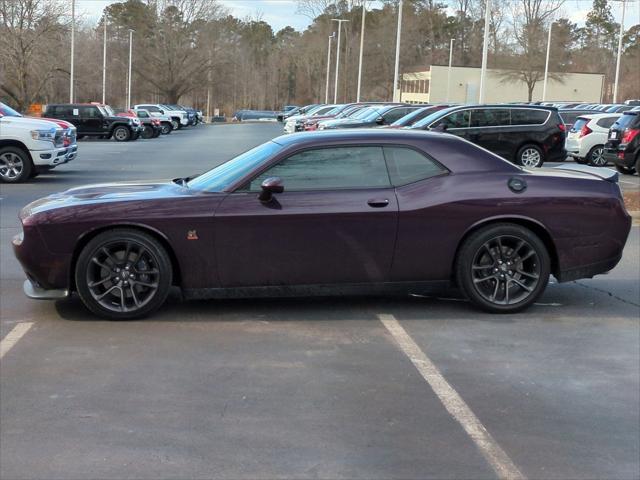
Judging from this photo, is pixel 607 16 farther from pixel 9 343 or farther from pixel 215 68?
pixel 9 343

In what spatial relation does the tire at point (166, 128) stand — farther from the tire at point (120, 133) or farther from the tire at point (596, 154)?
the tire at point (596, 154)

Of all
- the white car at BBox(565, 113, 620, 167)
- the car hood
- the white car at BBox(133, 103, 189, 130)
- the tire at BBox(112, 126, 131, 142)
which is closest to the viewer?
the car hood

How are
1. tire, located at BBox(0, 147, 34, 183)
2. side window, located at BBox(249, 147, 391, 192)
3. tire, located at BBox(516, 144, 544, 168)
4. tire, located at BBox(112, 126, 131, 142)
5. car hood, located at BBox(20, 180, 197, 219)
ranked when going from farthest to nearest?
tire, located at BBox(112, 126, 131, 142), tire, located at BBox(516, 144, 544, 168), tire, located at BBox(0, 147, 34, 183), side window, located at BBox(249, 147, 391, 192), car hood, located at BBox(20, 180, 197, 219)

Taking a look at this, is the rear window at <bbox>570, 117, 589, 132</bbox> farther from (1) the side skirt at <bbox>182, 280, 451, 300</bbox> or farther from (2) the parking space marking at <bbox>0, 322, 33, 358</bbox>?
(2) the parking space marking at <bbox>0, 322, 33, 358</bbox>

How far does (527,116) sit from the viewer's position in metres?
21.8

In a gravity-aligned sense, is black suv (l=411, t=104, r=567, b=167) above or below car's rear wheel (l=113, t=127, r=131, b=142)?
above

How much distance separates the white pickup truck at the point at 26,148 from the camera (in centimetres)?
1748

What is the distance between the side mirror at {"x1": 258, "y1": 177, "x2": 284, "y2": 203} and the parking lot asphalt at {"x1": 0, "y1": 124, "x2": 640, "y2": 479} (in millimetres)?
978

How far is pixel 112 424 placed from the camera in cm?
480

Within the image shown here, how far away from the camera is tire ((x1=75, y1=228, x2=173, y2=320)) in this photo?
6.75m

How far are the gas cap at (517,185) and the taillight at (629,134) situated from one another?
47.4 feet

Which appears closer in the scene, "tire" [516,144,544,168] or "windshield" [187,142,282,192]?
"windshield" [187,142,282,192]

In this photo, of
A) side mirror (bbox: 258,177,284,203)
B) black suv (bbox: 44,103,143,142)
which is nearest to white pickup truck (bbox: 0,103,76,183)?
side mirror (bbox: 258,177,284,203)

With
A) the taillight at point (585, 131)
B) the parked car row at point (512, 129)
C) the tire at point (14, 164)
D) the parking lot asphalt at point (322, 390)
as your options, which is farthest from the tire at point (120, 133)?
the parking lot asphalt at point (322, 390)
